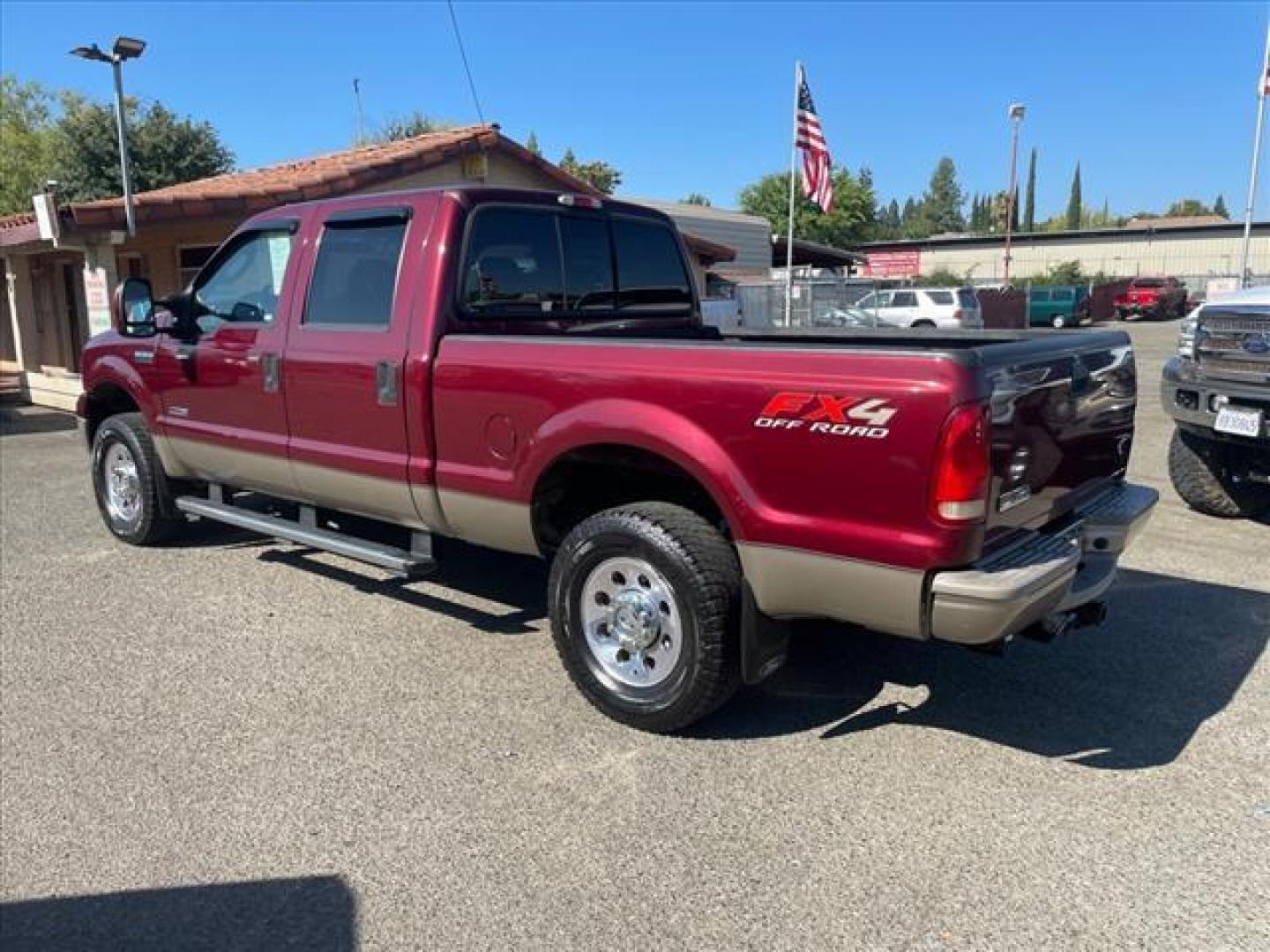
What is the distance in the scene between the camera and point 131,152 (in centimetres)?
2919

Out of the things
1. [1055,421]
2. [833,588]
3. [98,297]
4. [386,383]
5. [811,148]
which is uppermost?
[811,148]

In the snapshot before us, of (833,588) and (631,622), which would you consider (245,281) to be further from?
(833,588)

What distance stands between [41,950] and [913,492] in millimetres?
2763

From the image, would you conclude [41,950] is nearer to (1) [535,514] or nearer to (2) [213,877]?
(2) [213,877]

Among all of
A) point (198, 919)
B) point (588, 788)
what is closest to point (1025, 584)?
point (588, 788)

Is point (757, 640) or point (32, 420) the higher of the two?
point (757, 640)

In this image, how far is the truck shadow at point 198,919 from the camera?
2740 mm

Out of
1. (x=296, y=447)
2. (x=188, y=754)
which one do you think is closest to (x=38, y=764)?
(x=188, y=754)

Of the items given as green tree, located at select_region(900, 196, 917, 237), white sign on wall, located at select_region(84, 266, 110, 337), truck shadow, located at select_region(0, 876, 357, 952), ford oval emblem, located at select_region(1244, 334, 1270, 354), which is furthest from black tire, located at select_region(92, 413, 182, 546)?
green tree, located at select_region(900, 196, 917, 237)

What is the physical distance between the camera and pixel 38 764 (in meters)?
3.73

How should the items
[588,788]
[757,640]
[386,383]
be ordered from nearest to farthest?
1. [588,788]
2. [757,640]
3. [386,383]

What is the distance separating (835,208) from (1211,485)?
66.7 meters

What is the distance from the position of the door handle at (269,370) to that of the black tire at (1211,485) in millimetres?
6082

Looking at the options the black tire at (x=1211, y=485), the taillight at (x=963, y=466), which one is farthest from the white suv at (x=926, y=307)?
the taillight at (x=963, y=466)
